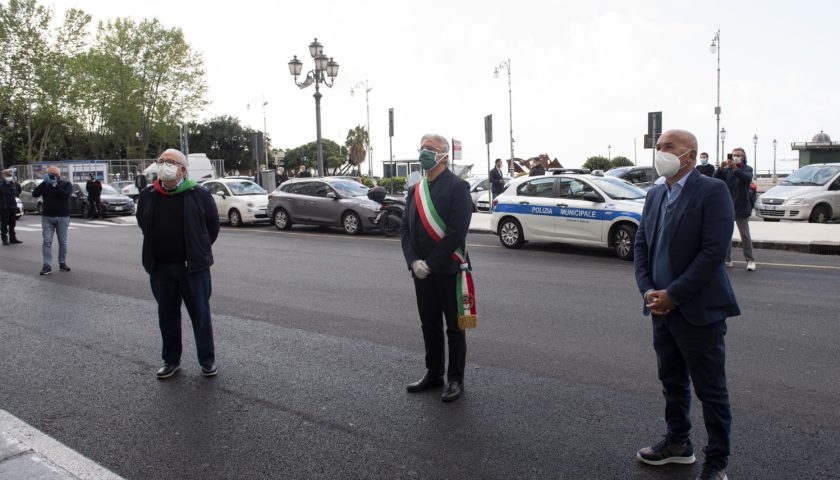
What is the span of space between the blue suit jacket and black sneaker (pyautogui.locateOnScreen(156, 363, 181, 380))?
4.00m

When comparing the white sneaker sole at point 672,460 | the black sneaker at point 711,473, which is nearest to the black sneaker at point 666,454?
the white sneaker sole at point 672,460

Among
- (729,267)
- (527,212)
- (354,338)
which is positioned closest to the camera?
(354,338)

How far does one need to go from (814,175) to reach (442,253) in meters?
18.6

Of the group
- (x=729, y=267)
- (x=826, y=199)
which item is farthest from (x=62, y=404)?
(x=826, y=199)

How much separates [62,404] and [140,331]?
2.28 metres

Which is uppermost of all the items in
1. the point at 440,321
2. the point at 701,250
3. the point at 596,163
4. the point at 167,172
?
the point at 596,163

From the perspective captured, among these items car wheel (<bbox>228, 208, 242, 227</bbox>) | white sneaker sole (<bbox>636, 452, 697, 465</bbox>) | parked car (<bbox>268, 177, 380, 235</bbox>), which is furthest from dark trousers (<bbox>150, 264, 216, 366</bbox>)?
car wheel (<bbox>228, 208, 242, 227</bbox>)

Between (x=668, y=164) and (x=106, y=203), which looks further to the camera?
(x=106, y=203)

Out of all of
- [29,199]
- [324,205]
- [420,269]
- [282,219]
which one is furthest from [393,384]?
[29,199]

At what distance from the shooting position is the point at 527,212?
Answer: 1377 centimetres

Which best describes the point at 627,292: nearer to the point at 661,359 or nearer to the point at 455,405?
the point at 455,405

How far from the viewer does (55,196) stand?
11.5 meters

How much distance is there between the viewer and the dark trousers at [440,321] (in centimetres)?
475

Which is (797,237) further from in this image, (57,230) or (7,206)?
(7,206)
